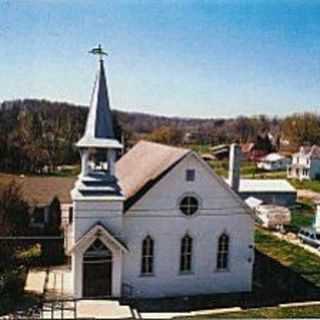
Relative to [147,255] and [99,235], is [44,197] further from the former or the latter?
[147,255]

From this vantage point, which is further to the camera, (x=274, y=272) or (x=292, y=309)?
(x=274, y=272)

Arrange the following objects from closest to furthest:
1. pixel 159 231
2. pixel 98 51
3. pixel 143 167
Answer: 1. pixel 98 51
2. pixel 159 231
3. pixel 143 167

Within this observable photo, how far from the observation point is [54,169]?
2467 mm

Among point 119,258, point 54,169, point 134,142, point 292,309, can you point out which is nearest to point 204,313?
point 292,309

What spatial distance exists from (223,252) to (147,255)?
0.45 meters

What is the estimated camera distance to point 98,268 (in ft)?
11.3

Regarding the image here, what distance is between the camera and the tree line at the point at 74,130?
94.6 inches

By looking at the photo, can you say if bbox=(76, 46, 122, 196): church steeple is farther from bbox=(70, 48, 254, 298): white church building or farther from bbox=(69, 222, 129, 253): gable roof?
bbox=(69, 222, 129, 253): gable roof

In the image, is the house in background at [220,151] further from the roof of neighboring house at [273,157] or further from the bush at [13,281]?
the bush at [13,281]

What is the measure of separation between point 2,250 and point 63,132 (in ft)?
1.84

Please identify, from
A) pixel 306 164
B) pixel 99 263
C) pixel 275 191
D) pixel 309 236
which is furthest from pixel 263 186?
pixel 99 263

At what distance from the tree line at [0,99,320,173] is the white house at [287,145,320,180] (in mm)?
42

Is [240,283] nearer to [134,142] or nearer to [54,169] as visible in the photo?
[134,142]

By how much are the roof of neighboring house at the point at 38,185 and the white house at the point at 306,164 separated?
3.12ft
